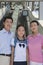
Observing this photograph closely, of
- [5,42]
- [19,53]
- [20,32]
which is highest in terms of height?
[20,32]

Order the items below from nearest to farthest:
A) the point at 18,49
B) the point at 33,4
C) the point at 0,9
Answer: the point at 18,49 → the point at 33,4 → the point at 0,9

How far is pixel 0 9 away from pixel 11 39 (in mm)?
937

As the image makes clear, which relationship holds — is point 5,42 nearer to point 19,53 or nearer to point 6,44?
point 6,44

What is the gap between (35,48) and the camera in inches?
83.9

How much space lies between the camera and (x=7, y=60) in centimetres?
218

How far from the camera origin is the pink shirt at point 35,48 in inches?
84.1

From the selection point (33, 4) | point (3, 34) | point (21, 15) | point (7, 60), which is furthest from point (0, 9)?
point (7, 60)

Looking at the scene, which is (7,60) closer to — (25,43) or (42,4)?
(25,43)

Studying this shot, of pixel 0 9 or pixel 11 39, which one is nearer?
pixel 11 39

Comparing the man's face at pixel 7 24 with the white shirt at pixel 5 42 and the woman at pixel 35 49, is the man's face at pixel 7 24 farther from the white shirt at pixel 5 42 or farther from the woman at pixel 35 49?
the woman at pixel 35 49

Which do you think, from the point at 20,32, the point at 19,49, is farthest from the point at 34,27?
the point at 19,49

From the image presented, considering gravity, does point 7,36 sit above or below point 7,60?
above

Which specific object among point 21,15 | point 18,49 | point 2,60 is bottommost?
point 2,60

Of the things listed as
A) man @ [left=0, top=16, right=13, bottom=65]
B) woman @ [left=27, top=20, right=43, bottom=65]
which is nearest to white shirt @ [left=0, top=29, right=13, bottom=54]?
man @ [left=0, top=16, right=13, bottom=65]
